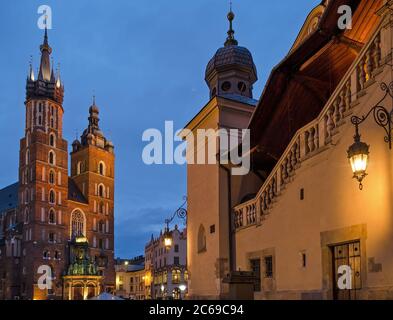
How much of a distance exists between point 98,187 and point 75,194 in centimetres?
481

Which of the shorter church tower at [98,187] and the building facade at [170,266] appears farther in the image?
the shorter church tower at [98,187]

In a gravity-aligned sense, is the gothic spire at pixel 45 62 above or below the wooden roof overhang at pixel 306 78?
above

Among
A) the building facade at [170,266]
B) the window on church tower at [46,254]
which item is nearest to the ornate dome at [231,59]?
the building facade at [170,266]

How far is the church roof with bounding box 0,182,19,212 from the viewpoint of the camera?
334ft

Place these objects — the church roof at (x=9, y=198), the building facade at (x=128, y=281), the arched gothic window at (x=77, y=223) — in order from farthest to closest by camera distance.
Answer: the building facade at (x=128, y=281) < the church roof at (x=9, y=198) < the arched gothic window at (x=77, y=223)

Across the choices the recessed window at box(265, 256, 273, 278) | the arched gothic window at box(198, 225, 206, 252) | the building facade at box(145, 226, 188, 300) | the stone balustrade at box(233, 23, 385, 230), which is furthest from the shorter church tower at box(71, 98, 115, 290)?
the stone balustrade at box(233, 23, 385, 230)

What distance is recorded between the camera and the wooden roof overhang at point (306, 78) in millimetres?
12078

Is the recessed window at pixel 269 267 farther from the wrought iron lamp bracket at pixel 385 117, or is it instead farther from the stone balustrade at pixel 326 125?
the wrought iron lamp bracket at pixel 385 117

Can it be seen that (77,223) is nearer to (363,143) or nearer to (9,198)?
(9,198)

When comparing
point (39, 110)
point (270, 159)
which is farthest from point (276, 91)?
point (39, 110)

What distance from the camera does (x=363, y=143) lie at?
823cm

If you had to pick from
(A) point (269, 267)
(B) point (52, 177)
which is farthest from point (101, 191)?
(A) point (269, 267)

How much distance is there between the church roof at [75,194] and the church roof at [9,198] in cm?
1152

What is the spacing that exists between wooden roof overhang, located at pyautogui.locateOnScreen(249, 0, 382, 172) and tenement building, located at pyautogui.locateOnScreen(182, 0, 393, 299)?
1.4 inches
